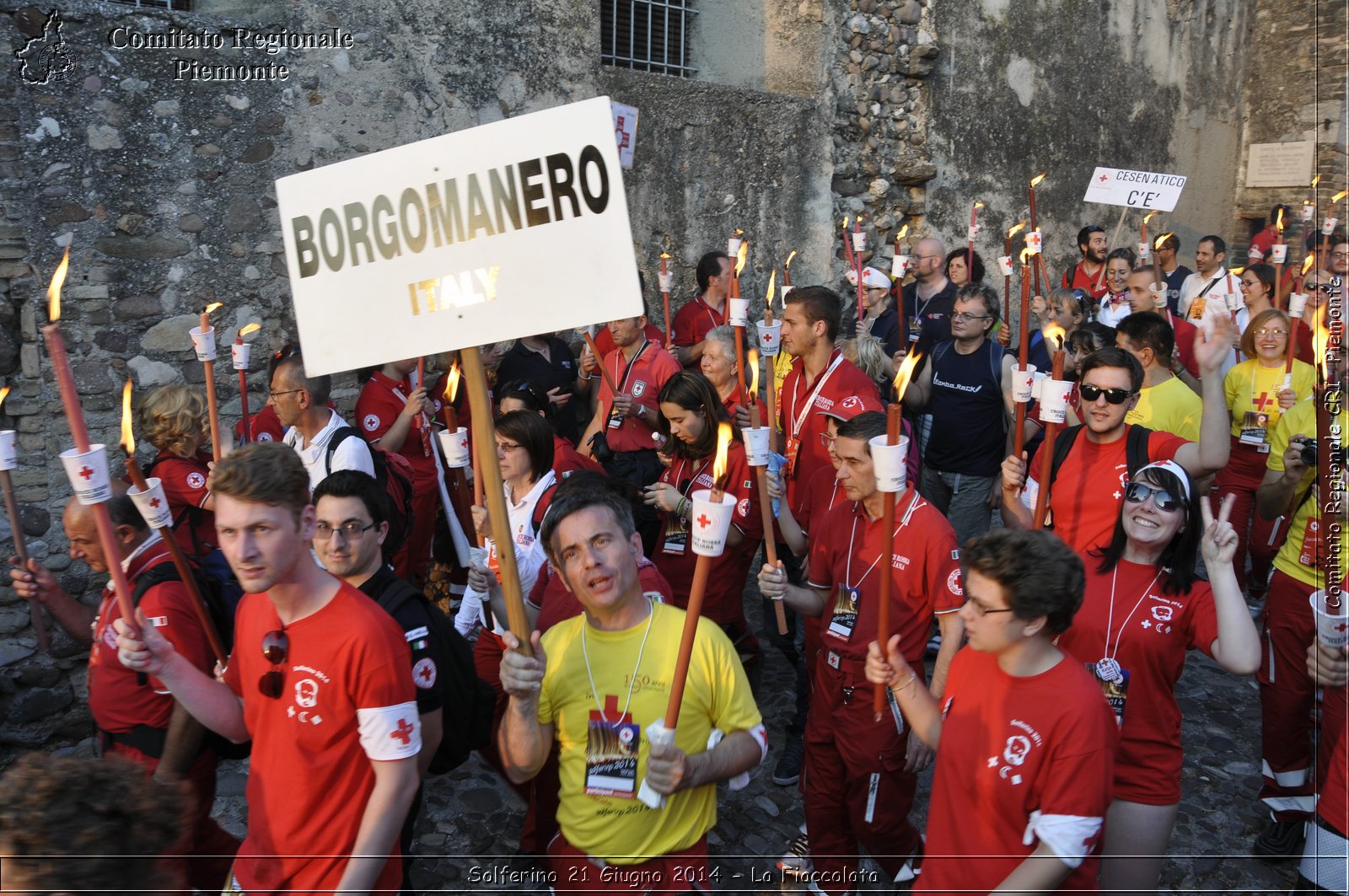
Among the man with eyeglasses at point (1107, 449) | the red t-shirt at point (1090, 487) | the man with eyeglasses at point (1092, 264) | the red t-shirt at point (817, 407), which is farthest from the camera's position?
the man with eyeglasses at point (1092, 264)

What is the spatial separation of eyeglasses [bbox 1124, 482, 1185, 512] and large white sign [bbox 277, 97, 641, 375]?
2.19 metres

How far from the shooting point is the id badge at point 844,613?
13.3ft

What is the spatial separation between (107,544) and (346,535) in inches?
35.6

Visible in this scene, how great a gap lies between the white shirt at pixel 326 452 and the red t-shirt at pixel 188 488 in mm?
433

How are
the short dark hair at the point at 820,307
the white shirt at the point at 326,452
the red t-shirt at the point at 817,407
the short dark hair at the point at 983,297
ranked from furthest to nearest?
the short dark hair at the point at 983,297 < the short dark hair at the point at 820,307 < the red t-shirt at the point at 817,407 < the white shirt at the point at 326,452

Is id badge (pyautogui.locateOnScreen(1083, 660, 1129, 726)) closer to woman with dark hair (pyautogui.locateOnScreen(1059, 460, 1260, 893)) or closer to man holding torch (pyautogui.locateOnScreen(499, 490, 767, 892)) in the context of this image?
woman with dark hair (pyautogui.locateOnScreen(1059, 460, 1260, 893))

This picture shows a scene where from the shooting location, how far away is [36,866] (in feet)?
6.46

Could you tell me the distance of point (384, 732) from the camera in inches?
104

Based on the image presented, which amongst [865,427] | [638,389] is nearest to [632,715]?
[865,427]

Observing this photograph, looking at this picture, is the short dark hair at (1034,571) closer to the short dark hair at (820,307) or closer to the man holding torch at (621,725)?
the man holding torch at (621,725)

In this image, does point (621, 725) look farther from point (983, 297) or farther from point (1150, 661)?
point (983, 297)

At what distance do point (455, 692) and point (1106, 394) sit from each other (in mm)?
2933

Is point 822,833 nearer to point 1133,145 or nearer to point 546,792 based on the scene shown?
point 546,792

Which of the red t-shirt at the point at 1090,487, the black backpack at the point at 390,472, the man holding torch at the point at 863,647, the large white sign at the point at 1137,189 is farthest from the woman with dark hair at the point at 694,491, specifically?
the large white sign at the point at 1137,189
